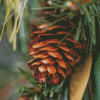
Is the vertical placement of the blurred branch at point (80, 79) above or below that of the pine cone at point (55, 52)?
below

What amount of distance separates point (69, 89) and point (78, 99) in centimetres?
3

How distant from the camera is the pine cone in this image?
27 centimetres

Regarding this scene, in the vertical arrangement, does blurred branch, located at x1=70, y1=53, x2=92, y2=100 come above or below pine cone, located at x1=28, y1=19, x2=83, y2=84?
below

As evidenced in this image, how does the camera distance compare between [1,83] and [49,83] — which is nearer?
[49,83]

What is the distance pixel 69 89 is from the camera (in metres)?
0.29

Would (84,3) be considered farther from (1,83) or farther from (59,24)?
(1,83)

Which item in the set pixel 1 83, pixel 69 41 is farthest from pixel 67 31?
pixel 1 83

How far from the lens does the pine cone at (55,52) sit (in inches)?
10.6

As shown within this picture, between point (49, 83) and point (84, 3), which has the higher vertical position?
point (84, 3)

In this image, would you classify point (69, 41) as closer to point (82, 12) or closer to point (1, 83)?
point (82, 12)

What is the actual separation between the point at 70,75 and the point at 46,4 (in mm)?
139

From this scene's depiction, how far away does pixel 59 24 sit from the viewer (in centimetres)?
28

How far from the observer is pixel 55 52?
0.27 m

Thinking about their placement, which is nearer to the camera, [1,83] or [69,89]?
[69,89]
